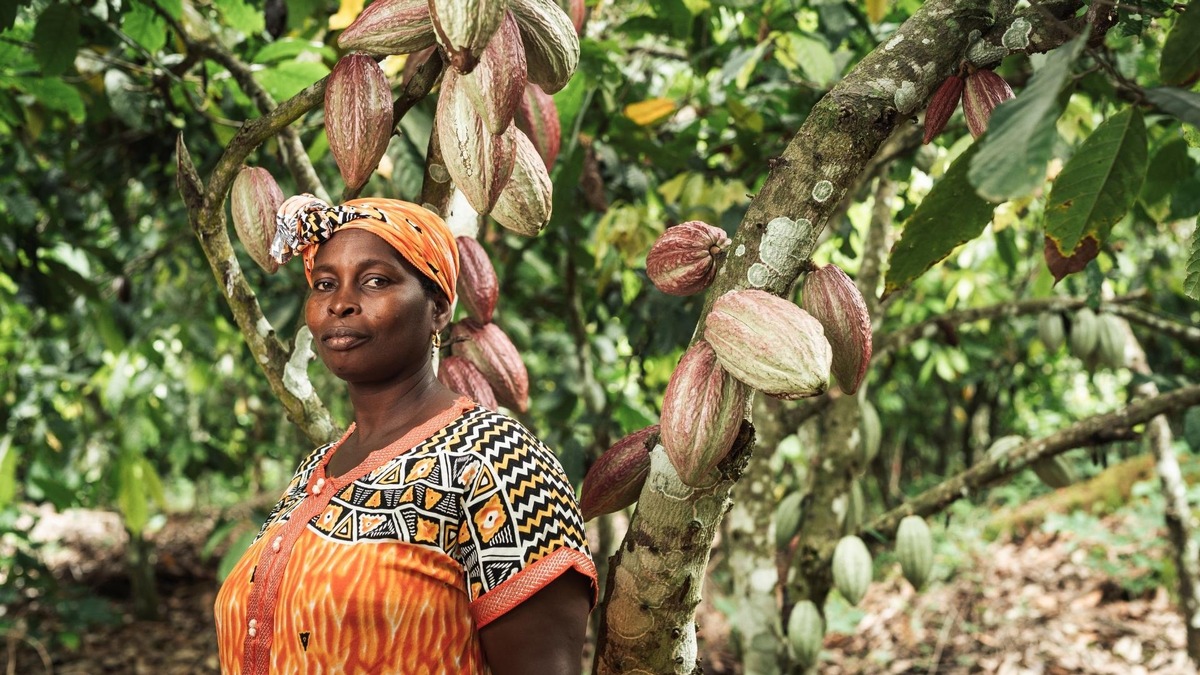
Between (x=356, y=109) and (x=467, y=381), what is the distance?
0.39 m

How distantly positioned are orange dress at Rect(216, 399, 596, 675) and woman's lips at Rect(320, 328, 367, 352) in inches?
4.9

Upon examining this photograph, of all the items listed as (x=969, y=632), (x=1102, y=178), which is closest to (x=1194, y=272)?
(x=1102, y=178)

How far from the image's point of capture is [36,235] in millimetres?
2760

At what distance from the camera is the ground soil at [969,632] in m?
4.08

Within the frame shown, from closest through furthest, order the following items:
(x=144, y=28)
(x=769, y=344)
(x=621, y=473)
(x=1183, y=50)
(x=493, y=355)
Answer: (x=1183, y=50)
(x=769, y=344)
(x=621, y=473)
(x=493, y=355)
(x=144, y=28)

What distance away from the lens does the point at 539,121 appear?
125cm

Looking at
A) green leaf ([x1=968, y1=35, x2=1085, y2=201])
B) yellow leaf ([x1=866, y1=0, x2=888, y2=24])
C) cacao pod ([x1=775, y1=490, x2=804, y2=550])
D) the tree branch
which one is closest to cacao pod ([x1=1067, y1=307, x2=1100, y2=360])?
the tree branch

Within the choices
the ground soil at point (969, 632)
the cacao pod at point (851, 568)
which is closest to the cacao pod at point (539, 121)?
the cacao pod at point (851, 568)

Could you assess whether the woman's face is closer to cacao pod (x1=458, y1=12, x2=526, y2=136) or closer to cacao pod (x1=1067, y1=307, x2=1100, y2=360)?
cacao pod (x1=458, y1=12, x2=526, y2=136)

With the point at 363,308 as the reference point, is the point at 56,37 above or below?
above

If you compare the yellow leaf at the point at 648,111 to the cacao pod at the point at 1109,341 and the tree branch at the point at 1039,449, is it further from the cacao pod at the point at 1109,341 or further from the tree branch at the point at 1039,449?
the cacao pod at the point at 1109,341

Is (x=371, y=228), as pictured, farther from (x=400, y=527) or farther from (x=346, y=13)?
(x=346, y=13)

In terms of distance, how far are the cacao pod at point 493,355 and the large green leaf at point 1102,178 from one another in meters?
0.71

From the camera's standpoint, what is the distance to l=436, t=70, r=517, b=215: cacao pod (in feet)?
3.11
